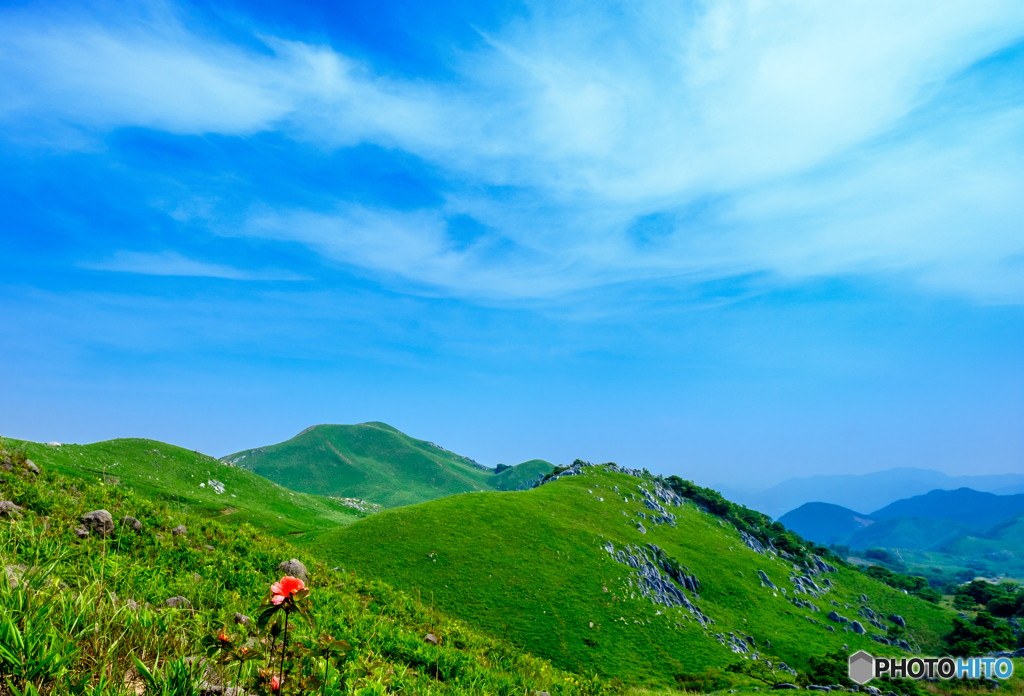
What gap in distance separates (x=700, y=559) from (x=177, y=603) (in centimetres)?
6578

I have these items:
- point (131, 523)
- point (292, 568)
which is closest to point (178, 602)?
point (292, 568)

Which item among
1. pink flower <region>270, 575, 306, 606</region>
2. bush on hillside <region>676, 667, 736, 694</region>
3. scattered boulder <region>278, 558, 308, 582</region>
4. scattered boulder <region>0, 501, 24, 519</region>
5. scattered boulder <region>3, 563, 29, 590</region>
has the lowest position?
bush on hillside <region>676, 667, 736, 694</region>

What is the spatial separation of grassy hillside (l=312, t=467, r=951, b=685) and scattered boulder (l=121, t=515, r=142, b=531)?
2967 centimetres

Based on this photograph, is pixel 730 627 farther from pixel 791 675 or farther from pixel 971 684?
pixel 971 684

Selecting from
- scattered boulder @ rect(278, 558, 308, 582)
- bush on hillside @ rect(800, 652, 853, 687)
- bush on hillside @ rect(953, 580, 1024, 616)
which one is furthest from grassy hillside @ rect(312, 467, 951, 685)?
bush on hillside @ rect(953, 580, 1024, 616)

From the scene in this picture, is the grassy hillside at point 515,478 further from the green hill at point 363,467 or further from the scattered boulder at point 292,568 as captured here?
the scattered boulder at point 292,568

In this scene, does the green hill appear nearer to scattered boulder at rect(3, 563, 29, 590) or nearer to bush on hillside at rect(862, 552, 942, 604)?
bush on hillside at rect(862, 552, 942, 604)

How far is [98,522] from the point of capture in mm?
12609

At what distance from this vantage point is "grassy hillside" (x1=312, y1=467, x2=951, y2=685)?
39.1 meters

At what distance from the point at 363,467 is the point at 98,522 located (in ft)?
523

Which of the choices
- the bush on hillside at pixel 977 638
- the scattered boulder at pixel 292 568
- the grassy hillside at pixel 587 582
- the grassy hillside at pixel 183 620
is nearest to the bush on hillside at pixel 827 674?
the grassy hillside at pixel 587 582

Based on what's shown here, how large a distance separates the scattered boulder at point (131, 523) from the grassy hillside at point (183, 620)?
0.17 meters

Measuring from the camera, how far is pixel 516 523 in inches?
2130

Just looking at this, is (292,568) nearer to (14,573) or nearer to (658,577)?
(14,573)
